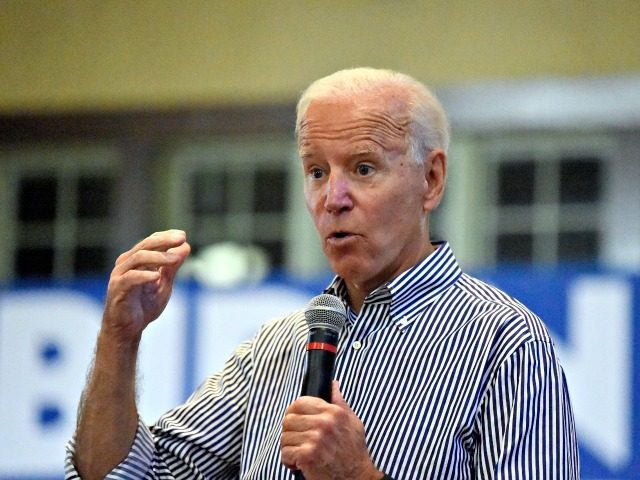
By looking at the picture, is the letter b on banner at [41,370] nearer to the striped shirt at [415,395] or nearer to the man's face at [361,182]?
the striped shirt at [415,395]

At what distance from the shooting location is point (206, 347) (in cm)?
414

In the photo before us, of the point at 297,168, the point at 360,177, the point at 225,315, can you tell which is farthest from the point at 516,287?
the point at 297,168

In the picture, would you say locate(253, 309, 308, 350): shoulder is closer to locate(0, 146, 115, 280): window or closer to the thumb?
the thumb

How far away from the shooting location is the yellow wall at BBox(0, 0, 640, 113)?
5523 mm

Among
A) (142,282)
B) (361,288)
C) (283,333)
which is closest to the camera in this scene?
(142,282)

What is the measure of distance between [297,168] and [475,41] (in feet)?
3.43

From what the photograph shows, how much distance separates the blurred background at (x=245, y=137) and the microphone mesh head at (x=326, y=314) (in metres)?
2.54

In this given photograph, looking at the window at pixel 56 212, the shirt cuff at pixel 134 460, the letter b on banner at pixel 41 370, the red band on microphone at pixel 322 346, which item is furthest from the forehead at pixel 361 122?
the window at pixel 56 212

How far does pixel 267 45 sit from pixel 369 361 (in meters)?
4.06

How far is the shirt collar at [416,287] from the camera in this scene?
7.10 ft

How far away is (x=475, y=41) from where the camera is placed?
18.5 ft

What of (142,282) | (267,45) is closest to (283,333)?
(142,282)

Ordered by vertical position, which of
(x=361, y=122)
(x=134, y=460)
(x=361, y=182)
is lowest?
(x=134, y=460)

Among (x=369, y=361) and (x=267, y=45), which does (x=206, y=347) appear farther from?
(x=267, y=45)
